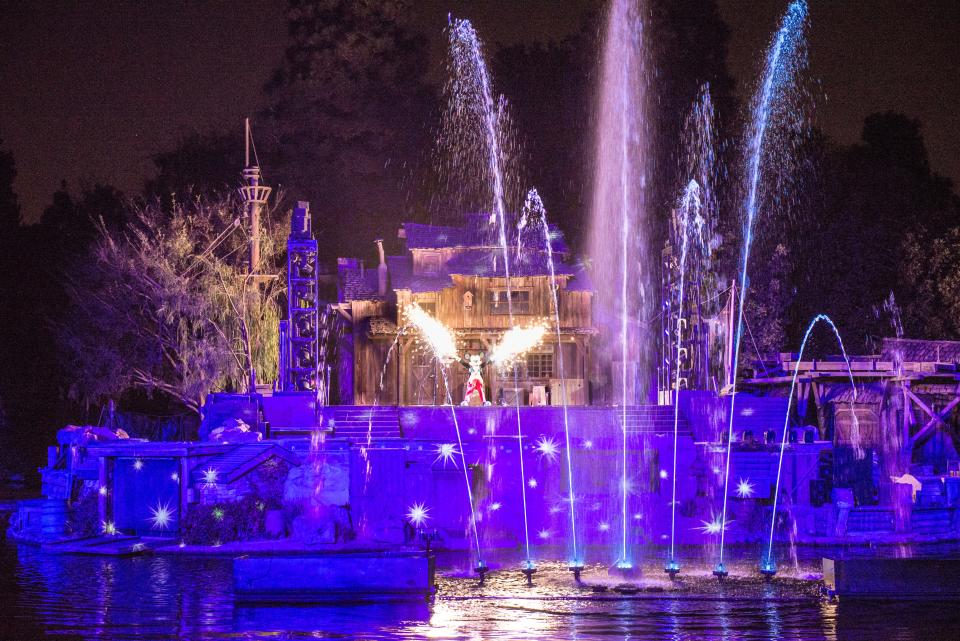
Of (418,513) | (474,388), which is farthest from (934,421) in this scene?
(418,513)

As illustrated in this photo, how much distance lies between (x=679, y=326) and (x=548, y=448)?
8296mm

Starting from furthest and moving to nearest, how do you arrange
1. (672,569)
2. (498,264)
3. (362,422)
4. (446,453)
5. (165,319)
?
(498,264) → (165,319) → (362,422) → (446,453) → (672,569)

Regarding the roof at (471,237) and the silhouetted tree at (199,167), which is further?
Result: the silhouetted tree at (199,167)

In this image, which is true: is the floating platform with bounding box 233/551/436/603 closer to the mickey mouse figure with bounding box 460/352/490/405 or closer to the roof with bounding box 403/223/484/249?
the mickey mouse figure with bounding box 460/352/490/405

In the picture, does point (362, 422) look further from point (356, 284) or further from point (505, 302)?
point (356, 284)

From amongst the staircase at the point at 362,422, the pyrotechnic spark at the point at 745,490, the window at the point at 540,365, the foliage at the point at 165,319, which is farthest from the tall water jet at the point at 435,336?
the pyrotechnic spark at the point at 745,490

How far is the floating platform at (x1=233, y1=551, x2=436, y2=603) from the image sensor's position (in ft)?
54.2

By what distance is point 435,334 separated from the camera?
41500 mm

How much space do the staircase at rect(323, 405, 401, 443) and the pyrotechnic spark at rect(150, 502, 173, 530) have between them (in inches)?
174

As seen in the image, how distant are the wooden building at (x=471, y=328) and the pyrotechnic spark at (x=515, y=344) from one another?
0.26 m

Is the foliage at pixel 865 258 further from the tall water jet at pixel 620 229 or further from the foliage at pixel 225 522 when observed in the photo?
the foliage at pixel 225 522

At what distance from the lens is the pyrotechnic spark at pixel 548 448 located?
27.5m

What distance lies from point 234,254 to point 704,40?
2428 centimetres

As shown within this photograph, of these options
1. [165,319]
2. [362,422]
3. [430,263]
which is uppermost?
[430,263]
